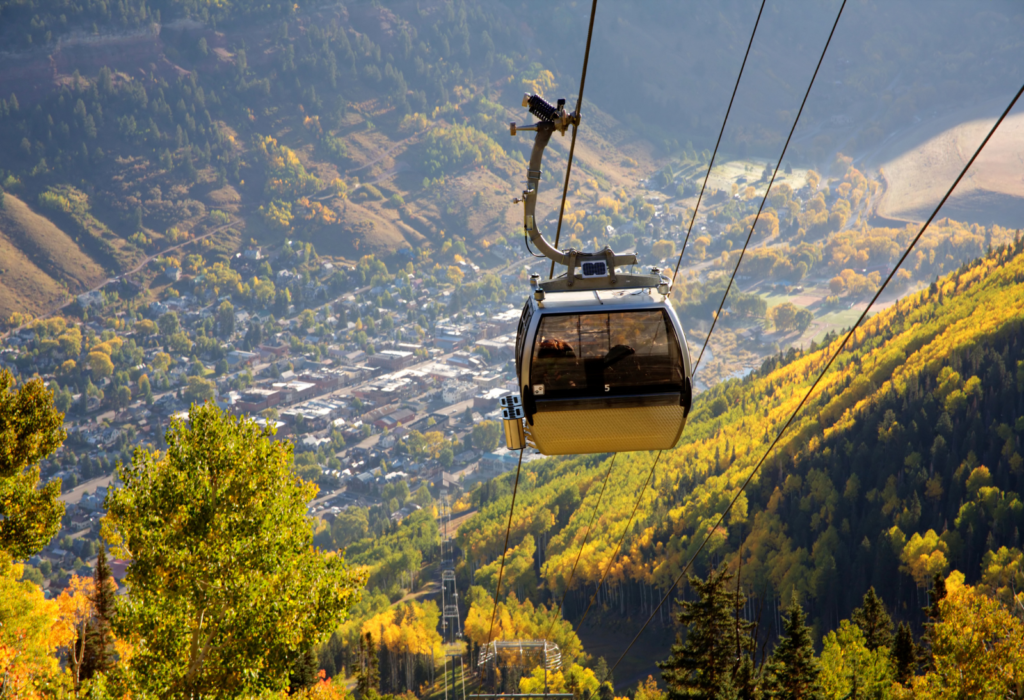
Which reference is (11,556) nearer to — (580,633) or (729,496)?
(580,633)

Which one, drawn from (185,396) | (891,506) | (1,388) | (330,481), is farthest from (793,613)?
(185,396)

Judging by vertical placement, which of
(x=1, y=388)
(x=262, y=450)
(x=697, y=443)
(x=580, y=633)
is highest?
(x=697, y=443)

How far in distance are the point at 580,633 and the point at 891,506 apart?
33.2 m

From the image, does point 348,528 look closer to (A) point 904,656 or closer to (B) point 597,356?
(A) point 904,656

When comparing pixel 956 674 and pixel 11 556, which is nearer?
pixel 11 556

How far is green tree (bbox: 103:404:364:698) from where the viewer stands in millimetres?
13172

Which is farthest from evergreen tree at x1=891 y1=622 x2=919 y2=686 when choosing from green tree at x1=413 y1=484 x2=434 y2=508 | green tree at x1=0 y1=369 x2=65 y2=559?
green tree at x1=413 y1=484 x2=434 y2=508

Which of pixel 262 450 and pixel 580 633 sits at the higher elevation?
pixel 262 450

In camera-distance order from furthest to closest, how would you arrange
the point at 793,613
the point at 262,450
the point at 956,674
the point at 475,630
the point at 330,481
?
the point at 330,481 < the point at 475,630 < the point at 793,613 < the point at 956,674 < the point at 262,450

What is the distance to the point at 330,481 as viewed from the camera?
15100cm

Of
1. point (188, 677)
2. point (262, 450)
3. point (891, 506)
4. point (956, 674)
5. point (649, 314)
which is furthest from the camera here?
point (891, 506)

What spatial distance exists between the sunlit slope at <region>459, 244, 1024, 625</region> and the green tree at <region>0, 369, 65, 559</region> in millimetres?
70955

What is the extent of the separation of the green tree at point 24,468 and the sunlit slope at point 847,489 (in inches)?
2794

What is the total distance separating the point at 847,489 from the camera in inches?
3361
